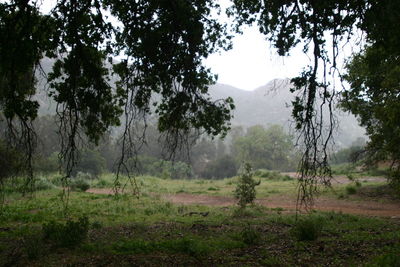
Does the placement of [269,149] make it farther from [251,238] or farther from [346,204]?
[251,238]

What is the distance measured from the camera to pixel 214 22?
858 cm

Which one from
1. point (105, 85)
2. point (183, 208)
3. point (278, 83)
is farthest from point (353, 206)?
point (105, 85)

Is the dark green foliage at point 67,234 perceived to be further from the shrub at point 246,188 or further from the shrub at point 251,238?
the shrub at point 246,188

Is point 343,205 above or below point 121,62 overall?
below

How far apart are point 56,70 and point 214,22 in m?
4.16

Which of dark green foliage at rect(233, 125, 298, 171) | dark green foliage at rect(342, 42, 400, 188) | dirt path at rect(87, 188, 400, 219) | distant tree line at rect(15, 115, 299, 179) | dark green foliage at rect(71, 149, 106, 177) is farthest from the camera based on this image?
dark green foliage at rect(233, 125, 298, 171)

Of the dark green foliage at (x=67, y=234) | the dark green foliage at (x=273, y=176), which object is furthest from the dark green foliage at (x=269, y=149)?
the dark green foliage at (x=67, y=234)

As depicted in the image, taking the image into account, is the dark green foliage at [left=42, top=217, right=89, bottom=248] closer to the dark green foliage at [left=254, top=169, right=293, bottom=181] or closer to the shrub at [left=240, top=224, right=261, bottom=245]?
the shrub at [left=240, top=224, right=261, bottom=245]

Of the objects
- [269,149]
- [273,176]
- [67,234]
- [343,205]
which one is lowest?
[343,205]

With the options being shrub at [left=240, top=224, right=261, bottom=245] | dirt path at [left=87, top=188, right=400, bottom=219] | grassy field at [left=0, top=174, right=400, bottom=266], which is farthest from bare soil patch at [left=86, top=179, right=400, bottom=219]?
shrub at [left=240, top=224, right=261, bottom=245]

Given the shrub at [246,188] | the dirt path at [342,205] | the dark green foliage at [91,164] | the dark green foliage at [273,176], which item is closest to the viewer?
the dirt path at [342,205]

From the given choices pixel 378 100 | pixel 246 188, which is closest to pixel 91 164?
pixel 246 188

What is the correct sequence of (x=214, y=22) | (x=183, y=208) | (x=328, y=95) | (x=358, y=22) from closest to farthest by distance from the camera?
(x=328, y=95)
(x=358, y=22)
(x=214, y=22)
(x=183, y=208)

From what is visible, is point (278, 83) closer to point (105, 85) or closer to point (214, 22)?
point (214, 22)
